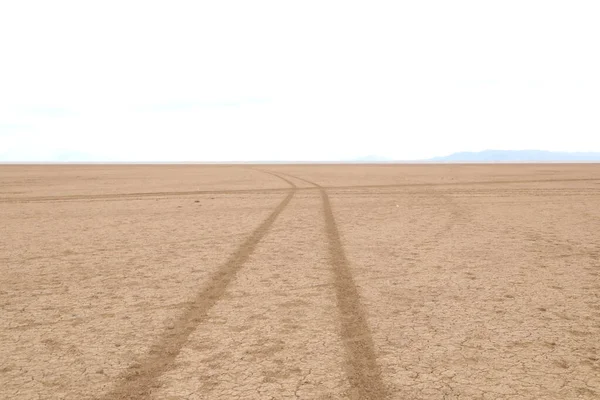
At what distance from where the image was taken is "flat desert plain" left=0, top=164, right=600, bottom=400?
9.11 ft

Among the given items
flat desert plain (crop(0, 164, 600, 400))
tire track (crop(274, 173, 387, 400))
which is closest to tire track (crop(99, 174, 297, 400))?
flat desert plain (crop(0, 164, 600, 400))

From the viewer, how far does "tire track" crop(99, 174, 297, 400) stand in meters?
2.69

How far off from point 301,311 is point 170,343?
112 centimetres

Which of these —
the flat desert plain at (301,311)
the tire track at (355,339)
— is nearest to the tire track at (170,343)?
the flat desert plain at (301,311)

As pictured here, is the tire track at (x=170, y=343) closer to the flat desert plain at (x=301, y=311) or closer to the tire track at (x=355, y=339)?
the flat desert plain at (x=301, y=311)

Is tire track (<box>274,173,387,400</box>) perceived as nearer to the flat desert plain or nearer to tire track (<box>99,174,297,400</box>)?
the flat desert plain

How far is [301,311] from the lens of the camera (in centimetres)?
394

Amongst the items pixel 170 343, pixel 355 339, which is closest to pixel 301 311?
pixel 355 339

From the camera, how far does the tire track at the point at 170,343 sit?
2.69 metres

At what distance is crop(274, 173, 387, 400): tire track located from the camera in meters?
2.68

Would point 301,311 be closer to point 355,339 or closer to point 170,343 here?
point 355,339

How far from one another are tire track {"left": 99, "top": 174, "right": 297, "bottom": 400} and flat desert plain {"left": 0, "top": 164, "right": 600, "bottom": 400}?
0.01 m

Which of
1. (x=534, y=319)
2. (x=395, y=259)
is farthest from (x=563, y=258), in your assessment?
(x=534, y=319)

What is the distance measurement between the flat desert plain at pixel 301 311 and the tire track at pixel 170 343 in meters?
0.01
